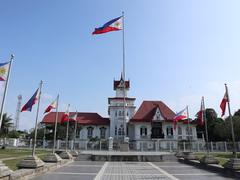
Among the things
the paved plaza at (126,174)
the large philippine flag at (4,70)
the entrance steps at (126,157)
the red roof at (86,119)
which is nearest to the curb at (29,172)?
the paved plaza at (126,174)

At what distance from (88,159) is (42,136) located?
35.4 m

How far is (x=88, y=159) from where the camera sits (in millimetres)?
21359

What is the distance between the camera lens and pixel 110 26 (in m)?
20.4

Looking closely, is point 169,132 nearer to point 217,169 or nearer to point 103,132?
point 103,132

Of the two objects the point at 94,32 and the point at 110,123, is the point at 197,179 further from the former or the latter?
the point at 110,123

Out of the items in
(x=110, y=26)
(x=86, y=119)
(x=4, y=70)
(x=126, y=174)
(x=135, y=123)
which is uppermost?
(x=110, y=26)

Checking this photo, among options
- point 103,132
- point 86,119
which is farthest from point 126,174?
point 86,119

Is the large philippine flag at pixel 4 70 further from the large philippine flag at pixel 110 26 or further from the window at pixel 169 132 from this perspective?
the window at pixel 169 132

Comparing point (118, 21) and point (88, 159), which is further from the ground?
point (118, 21)

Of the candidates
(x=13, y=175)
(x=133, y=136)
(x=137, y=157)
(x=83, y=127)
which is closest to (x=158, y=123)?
(x=133, y=136)

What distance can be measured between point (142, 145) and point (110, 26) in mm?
33830

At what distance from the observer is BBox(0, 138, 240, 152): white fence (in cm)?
3850

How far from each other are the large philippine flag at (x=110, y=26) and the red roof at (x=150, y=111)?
33483mm

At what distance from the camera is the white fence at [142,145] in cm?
3850
